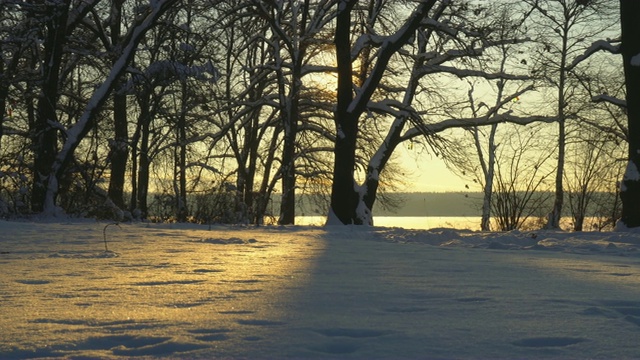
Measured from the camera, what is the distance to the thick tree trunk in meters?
12.2

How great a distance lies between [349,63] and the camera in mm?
14109

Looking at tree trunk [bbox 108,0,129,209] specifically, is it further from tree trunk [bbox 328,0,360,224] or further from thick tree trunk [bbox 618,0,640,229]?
thick tree trunk [bbox 618,0,640,229]

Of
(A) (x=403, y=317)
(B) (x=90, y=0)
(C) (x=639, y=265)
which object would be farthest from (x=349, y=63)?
(A) (x=403, y=317)

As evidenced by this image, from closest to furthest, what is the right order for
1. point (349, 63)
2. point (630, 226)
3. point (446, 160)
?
point (630, 226)
point (349, 63)
point (446, 160)

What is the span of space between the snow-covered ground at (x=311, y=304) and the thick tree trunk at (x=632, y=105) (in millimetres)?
6144

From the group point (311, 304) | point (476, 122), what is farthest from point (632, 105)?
point (311, 304)

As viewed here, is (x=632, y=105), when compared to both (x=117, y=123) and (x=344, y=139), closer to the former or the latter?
(x=344, y=139)

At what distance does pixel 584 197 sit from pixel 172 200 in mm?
10022

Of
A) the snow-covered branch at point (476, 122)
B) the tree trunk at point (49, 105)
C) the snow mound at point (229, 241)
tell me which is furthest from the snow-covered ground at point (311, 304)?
the snow-covered branch at point (476, 122)

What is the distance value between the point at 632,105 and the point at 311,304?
10.6m

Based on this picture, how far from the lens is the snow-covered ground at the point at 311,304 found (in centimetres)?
271

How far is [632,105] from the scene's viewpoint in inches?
Result: 491

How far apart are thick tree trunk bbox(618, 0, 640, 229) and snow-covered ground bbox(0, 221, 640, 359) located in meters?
6.14

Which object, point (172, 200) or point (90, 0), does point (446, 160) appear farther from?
point (90, 0)
